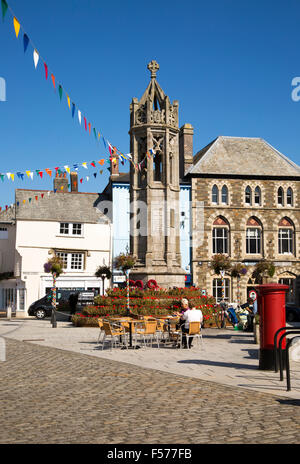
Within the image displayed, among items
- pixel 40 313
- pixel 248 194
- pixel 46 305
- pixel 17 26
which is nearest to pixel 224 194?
pixel 248 194

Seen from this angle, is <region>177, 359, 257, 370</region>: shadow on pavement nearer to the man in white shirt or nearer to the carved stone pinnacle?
the man in white shirt

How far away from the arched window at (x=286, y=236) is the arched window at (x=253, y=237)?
1.64m

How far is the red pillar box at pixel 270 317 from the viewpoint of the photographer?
32.4 ft

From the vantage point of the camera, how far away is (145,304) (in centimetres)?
2114

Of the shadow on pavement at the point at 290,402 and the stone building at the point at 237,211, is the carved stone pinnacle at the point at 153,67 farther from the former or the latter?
the shadow on pavement at the point at 290,402

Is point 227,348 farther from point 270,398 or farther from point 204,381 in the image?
point 270,398

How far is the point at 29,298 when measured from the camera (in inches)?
1453

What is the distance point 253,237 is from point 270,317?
30204 mm

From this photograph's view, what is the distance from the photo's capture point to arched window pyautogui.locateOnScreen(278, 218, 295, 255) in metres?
40.0

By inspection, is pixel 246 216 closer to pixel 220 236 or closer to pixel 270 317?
pixel 220 236

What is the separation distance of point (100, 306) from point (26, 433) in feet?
56.0

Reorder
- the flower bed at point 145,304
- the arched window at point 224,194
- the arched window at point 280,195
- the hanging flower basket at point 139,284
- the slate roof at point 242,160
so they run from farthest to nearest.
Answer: the arched window at point 280,195
the slate roof at point 242,160
the arched window at point 224,194
the hanging flower basket at point 139,284
the flower bed at point 145,304

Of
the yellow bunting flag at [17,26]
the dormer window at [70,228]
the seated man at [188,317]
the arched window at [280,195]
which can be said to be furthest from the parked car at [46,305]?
the yellow bunting flag at [17,26]
